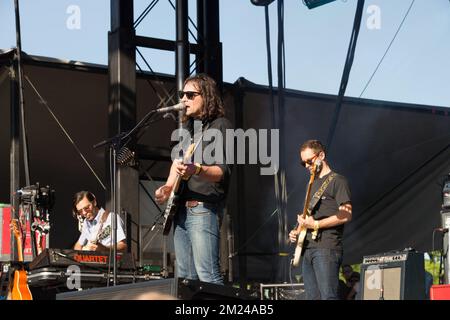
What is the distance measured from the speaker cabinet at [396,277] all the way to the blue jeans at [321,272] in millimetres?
592

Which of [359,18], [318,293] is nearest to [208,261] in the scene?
[318,293]

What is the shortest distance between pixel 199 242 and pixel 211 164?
399mm

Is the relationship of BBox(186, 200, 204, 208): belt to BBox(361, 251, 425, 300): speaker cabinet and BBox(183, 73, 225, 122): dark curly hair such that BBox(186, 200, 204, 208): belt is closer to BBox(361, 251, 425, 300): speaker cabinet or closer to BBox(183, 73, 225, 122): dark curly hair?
BBox(183, 73, 225, 122): dark curly hair

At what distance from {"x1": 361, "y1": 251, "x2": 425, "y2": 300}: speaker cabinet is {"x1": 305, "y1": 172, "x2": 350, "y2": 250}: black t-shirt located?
0.57 metres

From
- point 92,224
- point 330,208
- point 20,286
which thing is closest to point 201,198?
point 330,208

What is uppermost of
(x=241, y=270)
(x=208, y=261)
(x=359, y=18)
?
(x=359, y=18)

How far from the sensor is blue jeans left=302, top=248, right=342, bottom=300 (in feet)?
16.6

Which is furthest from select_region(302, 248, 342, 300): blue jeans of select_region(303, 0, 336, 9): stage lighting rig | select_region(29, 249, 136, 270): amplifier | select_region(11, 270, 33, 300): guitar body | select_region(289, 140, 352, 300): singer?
select_region(303, 0, 336, 9): stage lighting rig

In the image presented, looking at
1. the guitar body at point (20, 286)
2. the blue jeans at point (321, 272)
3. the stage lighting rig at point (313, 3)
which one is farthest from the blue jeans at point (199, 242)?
the stage lighting rig at point (313, 3)

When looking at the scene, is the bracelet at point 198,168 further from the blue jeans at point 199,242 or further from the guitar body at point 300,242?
the guitar body at point 300,242

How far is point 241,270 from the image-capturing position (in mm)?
8914

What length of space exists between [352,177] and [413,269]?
12.7ft

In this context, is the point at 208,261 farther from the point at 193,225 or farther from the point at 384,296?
the point at 384,296

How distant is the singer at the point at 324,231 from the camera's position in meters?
5.12
